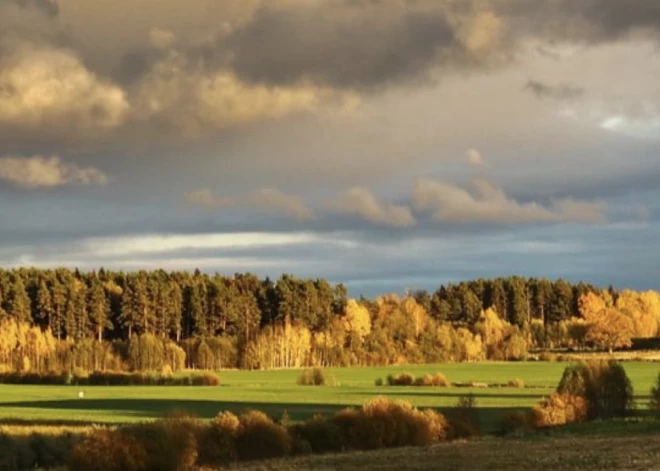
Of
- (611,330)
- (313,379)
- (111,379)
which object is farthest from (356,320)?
(313,379)

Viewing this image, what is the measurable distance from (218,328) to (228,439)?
437ft

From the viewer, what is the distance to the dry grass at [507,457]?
115 ft

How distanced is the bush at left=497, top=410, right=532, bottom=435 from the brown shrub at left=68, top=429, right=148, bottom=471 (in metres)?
20.4

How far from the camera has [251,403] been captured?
248 feet

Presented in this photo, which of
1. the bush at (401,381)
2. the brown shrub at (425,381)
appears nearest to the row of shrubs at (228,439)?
the brown shrub at (425,381)

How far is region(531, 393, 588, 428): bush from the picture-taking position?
5591 cm

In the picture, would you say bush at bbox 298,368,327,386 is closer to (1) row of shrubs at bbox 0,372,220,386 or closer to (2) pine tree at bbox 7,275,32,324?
(1) row of shrubs at bbox 0,372,220,386

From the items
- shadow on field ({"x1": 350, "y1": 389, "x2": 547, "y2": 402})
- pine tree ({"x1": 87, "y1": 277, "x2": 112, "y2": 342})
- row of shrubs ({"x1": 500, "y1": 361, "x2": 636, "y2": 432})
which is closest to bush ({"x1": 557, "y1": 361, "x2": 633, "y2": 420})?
row of shrubs ({"x1": 500, "y1": 361, "x2": 636, "y2": 432})

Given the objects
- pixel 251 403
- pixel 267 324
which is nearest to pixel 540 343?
pixel 267 324

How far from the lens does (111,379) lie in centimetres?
12669

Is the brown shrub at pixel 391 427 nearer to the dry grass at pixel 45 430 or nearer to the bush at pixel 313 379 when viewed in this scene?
the dry grass at pixel 45 430

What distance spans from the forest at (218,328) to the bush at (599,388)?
95307 millimetres

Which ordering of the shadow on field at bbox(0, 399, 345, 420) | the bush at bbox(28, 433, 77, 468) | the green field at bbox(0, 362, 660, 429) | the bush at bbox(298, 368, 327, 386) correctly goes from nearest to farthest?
the bush at bbox(28, 433, 77, 468) → the shadow on field at bbox(0, 399, 345, 420) → the green field at bbox(0, 362, 660, 429) → the bush at bbox(298, 368, 327, 386)

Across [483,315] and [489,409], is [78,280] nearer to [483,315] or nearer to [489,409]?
[483,315]
